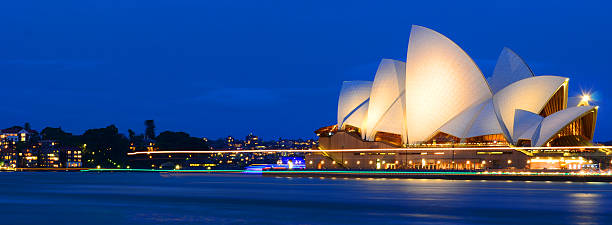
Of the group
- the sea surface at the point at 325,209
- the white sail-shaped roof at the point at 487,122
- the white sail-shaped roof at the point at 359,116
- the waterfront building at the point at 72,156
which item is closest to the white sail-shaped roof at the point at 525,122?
the white sail-shaped roof at the point at 487,122

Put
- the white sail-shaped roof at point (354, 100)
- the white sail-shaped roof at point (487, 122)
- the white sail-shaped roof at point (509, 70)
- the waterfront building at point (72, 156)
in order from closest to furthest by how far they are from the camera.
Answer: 1. the white sail-shaped roof at point (487, 122)
2. the white sail-shaped roof at point (509, 70)
3. the white sail-shaped roof at point (354, 100)
4. the waterfront building at point (72, 156)

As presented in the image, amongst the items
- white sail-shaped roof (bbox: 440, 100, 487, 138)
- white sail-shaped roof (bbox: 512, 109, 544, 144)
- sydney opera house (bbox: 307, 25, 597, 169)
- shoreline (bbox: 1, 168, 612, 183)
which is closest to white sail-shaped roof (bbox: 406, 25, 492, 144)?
sydney opera house (bbox: 307, 25, 597, 169)

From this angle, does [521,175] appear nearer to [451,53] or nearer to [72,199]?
[451,53]

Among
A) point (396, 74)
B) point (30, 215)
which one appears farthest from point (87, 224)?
point (396, 74)

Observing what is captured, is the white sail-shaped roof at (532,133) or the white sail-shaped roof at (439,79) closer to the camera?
the white sail-shaped roof at (439,79)

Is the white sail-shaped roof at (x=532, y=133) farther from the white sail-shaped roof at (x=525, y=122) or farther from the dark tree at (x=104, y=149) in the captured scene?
the dark tree at (x=104, y=149)

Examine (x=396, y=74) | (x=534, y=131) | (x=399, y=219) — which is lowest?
(x=399, y=219)

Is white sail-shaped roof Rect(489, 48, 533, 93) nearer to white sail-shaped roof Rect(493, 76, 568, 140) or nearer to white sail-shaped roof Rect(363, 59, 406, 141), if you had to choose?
white sail-shaped roof Rect(493, 76, 568, 140)

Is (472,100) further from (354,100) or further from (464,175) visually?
(354,100)
